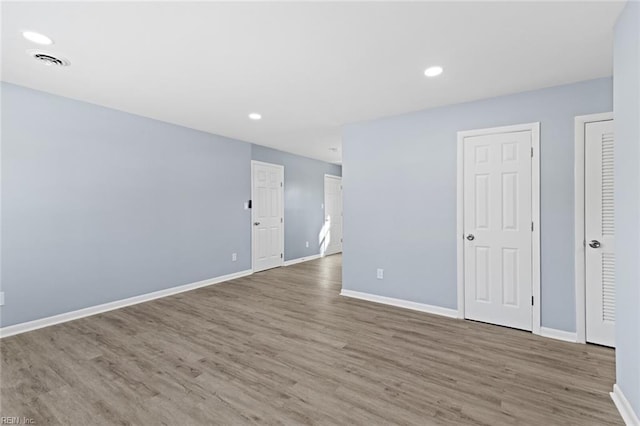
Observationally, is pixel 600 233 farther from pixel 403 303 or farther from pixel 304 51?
pixel 304 51

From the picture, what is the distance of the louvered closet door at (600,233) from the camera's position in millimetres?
2617

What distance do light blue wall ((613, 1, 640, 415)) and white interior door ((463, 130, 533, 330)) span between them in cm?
113

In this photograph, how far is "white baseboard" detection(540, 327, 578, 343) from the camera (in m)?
2.78

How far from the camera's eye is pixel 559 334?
2.85 meters

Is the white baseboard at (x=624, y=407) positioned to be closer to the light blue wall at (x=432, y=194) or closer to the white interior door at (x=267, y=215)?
the light blue wall at (x=432, y=194)

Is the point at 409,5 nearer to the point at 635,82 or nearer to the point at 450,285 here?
the point at 635,82

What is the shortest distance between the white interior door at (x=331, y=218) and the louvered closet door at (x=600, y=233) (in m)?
5.44

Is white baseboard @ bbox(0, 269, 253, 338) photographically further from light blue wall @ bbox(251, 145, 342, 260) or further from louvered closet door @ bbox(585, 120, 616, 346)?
louvered closet door @ bbox(585, 120, 616, 346)

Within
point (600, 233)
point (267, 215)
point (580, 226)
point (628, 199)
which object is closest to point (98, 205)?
point (267, 215)

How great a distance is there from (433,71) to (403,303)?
8.74 ft

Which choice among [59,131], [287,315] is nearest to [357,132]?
[287,315]

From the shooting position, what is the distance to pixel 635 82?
1.66 meters

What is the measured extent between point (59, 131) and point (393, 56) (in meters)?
3.56

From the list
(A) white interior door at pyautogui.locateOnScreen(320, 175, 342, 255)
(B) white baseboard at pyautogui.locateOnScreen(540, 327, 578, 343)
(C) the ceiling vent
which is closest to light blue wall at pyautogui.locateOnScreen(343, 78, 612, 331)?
(B) white baseboard at pyautogui.locateOnScreen(540, 327, 578, 343)
